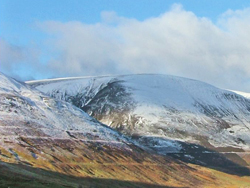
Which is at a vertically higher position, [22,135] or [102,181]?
[22,135]

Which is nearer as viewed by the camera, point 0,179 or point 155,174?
point 0,179

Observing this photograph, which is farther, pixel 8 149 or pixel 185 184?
pixel 185 184

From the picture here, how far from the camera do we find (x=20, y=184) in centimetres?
8325

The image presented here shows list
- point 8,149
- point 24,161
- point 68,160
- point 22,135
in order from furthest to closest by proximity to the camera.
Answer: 1. point 22,135
2. point 68,160
3. point 8,149
4. point 24,161

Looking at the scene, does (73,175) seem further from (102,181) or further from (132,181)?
(132,181)

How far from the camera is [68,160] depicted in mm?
175875

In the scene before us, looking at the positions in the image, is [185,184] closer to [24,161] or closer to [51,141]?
[51,141]

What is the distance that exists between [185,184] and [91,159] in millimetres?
44298

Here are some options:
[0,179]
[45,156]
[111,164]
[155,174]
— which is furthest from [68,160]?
[0,179]

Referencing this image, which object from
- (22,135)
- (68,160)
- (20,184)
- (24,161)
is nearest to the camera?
(20,184)

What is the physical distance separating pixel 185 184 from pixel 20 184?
401ft

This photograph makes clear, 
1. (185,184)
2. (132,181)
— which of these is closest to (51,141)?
(132,181)

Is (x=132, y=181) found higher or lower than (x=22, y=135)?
lower

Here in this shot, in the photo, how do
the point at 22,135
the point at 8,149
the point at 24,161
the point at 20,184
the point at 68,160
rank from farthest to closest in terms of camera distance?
the point at 22,135 < the point at 68,160 < the point at 8,149 < the point at 24,161 < the point at 20,184
